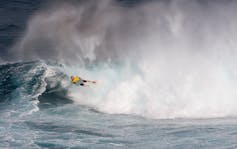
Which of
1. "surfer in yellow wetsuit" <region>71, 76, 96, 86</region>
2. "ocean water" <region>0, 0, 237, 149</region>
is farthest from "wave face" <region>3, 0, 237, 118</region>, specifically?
"surfer in yellow wetsuit" <region>71, 76, 96, 86</region>

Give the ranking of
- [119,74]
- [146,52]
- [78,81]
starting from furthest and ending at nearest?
[146,52] → [119,74] → [78,81]

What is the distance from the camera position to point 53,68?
38281mm

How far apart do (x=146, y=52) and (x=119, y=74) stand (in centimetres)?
436

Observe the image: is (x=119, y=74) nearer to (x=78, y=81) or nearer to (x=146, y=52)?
(x=78, y=81)

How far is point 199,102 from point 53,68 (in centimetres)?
1285

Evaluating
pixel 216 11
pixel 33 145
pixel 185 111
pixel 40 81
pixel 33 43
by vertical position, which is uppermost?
pixel 216 11

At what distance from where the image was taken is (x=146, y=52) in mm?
40594

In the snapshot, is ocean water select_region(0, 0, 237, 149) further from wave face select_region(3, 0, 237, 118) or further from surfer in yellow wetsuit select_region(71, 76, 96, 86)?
surfer in yellow wetsuit select_region(71, 76, 96, 86)

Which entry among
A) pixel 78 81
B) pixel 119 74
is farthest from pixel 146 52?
pixel 78 81

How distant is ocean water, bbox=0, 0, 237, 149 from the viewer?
25.8 metres

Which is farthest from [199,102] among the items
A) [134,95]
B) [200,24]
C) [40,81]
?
[200,24]

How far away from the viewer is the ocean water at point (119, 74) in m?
25.8

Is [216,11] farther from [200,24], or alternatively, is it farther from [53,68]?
[53,68]

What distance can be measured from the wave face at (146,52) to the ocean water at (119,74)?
0.29 feet
